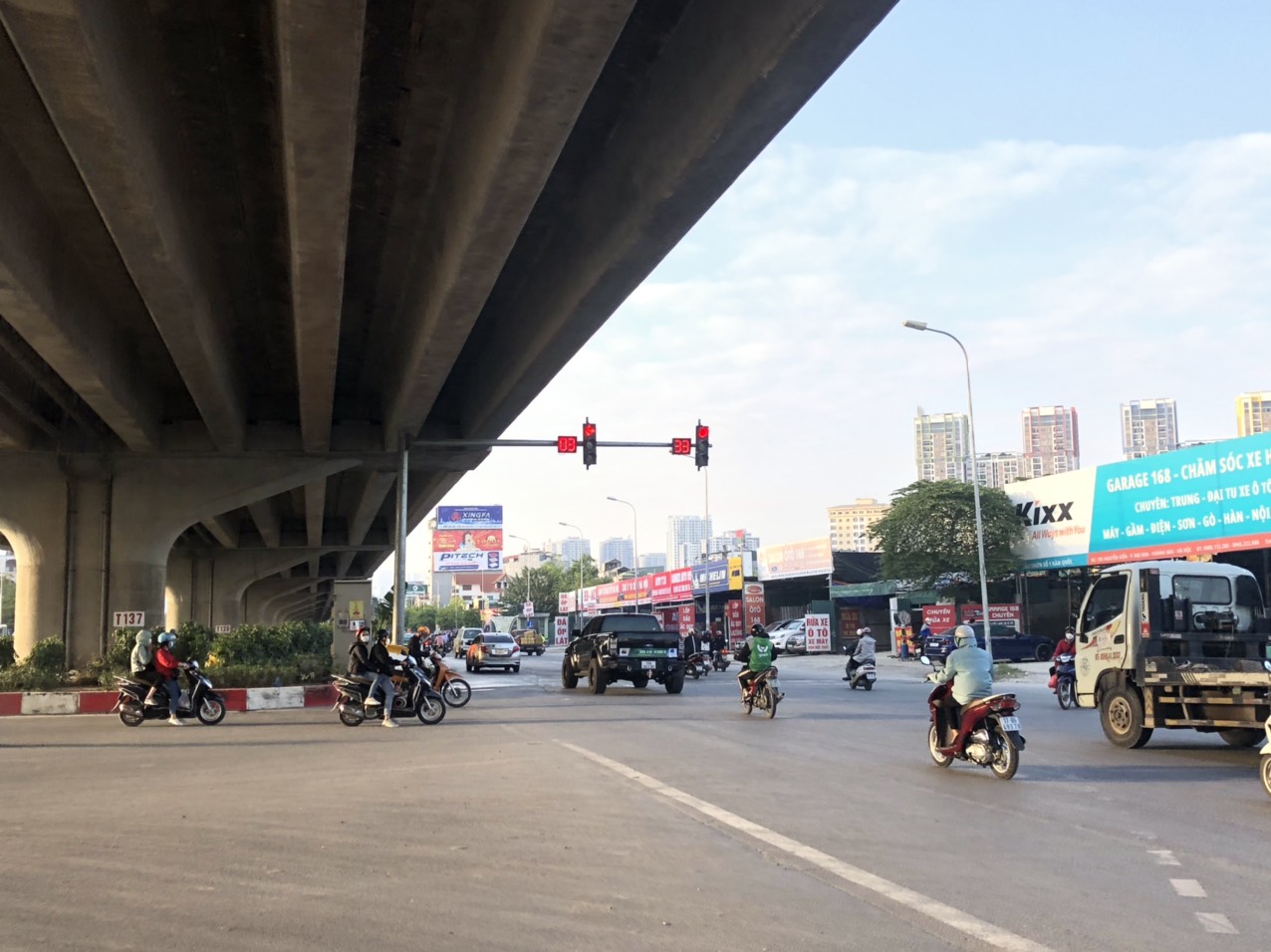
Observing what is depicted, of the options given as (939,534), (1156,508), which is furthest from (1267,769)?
(939,534)

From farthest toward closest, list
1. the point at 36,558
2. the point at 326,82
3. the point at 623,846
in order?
the point at 36,558 < the point at 326,82 < the point at 623,846

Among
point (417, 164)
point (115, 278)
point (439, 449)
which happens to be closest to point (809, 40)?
point (417, 164)

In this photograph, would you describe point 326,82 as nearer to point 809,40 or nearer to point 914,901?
point 809,40

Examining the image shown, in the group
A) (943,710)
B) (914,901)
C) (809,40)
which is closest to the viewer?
(914,901)

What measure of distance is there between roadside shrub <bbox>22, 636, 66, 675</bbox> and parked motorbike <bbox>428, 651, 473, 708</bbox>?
8.20 m

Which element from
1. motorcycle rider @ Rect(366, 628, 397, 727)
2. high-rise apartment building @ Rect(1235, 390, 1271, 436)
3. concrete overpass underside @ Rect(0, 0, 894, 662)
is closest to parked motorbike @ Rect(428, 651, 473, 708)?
motorcycle rider @ Rect(366, 628, 397, 727)

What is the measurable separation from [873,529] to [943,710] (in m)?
41.4

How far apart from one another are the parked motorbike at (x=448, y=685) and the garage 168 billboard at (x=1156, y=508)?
2653 centimetres

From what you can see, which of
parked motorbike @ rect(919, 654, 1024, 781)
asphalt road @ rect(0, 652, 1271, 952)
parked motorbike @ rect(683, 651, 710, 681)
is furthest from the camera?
parked motorbike @ rect(683, 651, 710, 681)

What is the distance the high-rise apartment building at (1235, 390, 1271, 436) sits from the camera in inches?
4505

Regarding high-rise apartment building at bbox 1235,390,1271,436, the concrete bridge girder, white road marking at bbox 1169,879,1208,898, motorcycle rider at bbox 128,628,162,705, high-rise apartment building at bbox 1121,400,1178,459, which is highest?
high-rise apartment building at bbox 1121,400,1178,459

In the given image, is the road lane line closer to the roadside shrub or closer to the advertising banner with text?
the roadside shrub

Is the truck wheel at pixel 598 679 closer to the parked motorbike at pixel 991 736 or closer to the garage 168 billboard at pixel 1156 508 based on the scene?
the parked motorbike at pixel 991 736

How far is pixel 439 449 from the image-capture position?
27469mm
